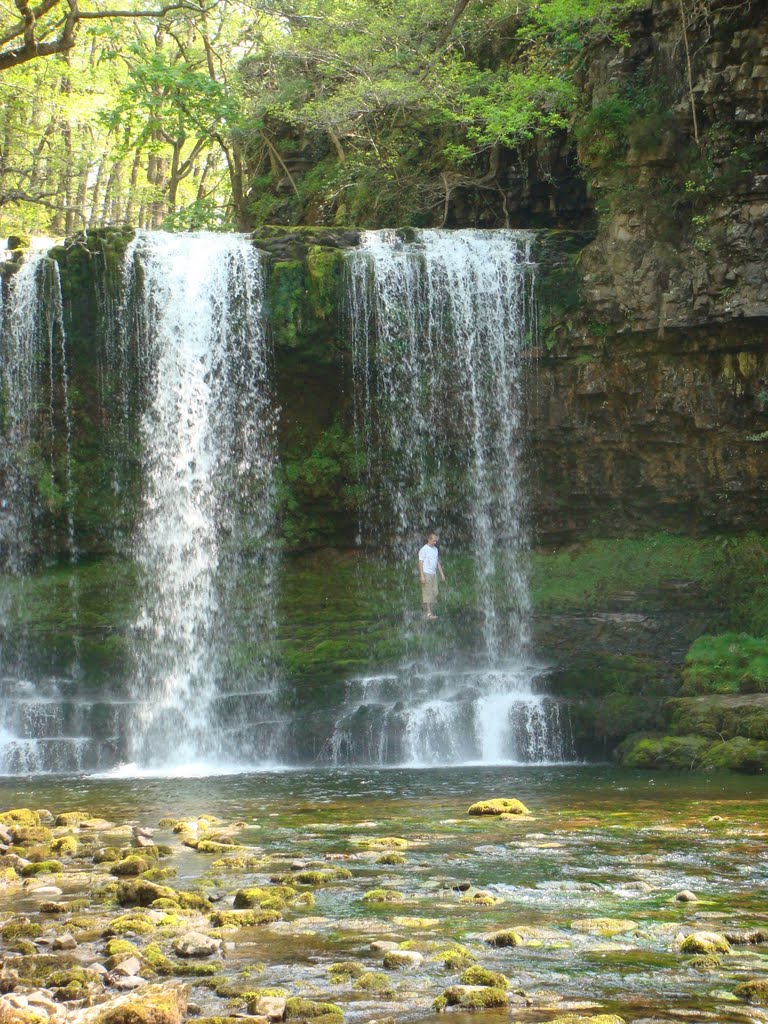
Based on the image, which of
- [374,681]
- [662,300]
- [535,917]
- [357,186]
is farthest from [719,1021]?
[357,186]

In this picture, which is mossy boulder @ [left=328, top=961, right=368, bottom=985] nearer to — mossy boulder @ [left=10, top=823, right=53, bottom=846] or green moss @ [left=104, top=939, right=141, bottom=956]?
green moss @ [left=104, top=939, right=141, bottom=956]

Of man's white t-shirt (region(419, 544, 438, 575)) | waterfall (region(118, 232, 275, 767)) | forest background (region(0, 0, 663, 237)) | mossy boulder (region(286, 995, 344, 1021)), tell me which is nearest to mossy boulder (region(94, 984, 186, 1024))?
mossy boulder (region(286, 995, 344, 1021))

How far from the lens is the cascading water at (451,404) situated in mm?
19469

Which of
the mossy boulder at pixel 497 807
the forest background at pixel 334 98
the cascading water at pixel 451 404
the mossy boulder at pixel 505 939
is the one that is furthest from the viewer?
the forest background at pixel 334 98

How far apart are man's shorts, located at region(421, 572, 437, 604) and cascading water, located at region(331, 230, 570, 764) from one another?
107 centimetres

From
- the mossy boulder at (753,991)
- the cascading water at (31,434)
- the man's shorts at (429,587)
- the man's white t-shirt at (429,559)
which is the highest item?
the cascading water at (31,434)

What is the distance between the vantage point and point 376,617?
1972cm

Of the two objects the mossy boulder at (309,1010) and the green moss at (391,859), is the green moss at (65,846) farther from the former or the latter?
the mossy boulder at (309,1010)

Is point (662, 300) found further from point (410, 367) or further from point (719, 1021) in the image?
point (719, 1021)

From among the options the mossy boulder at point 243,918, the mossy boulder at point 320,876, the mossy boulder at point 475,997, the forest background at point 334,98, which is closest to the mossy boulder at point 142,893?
the mossy boulder at point 243,918

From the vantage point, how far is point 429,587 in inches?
745

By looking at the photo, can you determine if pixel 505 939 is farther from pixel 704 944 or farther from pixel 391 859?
pixel 391 859

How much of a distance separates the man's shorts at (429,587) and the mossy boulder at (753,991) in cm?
1328

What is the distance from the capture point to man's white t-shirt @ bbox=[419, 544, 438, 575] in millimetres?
18734
